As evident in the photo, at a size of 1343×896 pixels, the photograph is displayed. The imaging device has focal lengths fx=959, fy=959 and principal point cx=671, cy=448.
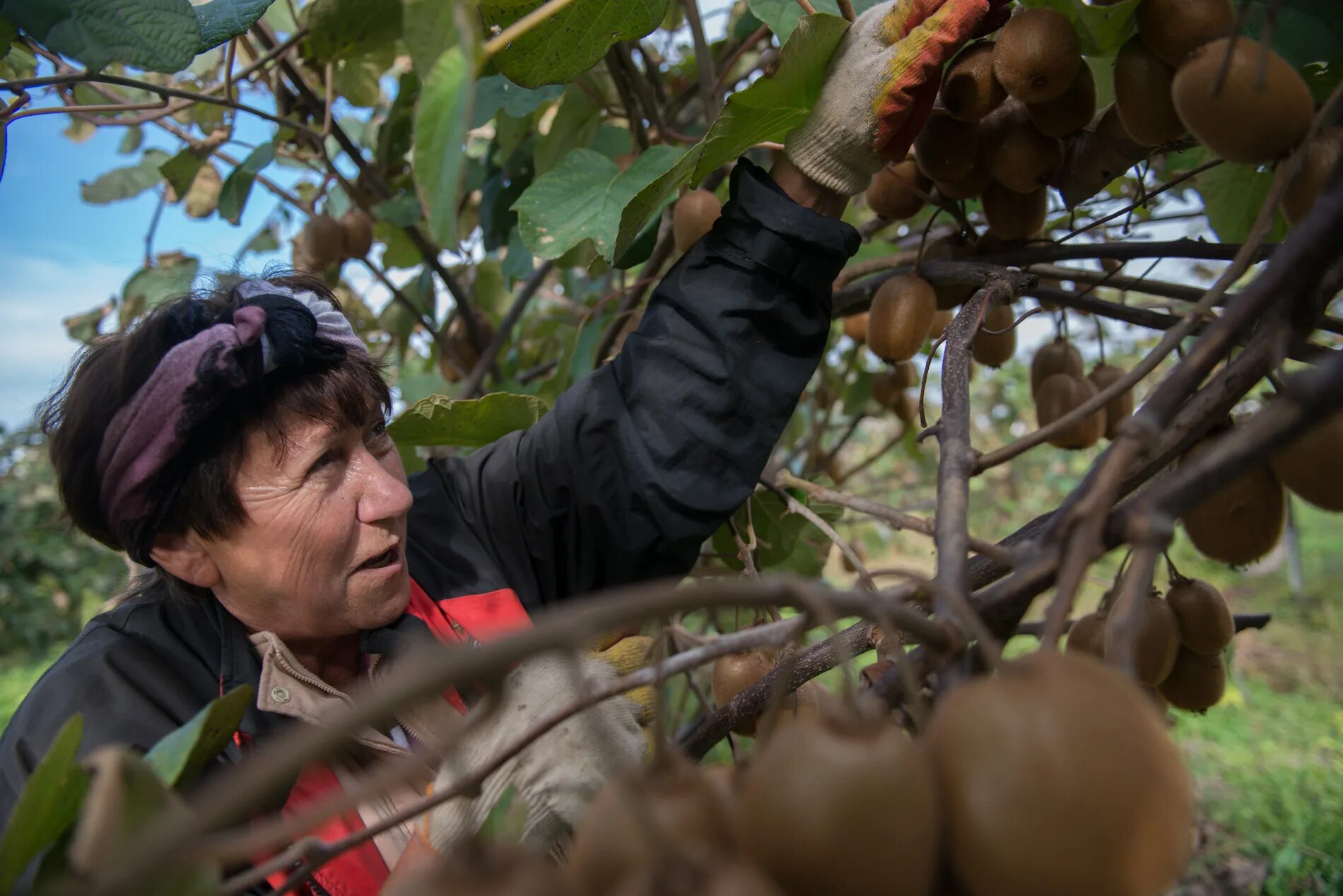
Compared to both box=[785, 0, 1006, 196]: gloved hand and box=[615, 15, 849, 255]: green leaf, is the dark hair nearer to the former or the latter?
box=[615, 15, 849, 255]: green leaf

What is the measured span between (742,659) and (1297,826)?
65.7 inches

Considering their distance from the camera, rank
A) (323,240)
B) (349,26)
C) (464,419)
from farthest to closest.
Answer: (323,240)
(349,26)
(464,419)

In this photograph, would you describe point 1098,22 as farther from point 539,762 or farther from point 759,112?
point 539,762

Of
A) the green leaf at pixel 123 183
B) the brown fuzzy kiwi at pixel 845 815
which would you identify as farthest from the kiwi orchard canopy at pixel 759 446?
the green leaf at pixel 123 183

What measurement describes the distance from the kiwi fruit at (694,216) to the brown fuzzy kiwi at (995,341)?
1.17 ft

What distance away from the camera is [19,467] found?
5.28m

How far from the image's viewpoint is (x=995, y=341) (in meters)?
1.20

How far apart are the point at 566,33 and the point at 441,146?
46 cm

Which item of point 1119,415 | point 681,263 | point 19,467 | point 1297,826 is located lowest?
point 1297,826

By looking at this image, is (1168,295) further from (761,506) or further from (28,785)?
(28,785)

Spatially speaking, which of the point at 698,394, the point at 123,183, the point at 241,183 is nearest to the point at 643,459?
the point at 698,394

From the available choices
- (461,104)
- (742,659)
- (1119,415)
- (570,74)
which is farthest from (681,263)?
(461,104)

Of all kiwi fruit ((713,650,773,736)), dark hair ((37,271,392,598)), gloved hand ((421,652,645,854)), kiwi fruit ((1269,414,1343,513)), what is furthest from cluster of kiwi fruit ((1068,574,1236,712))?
dark hair ((37,271,392,598))

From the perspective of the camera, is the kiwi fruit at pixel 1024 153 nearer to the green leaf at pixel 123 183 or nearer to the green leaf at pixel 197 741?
the green leaf at pixel 197 741
